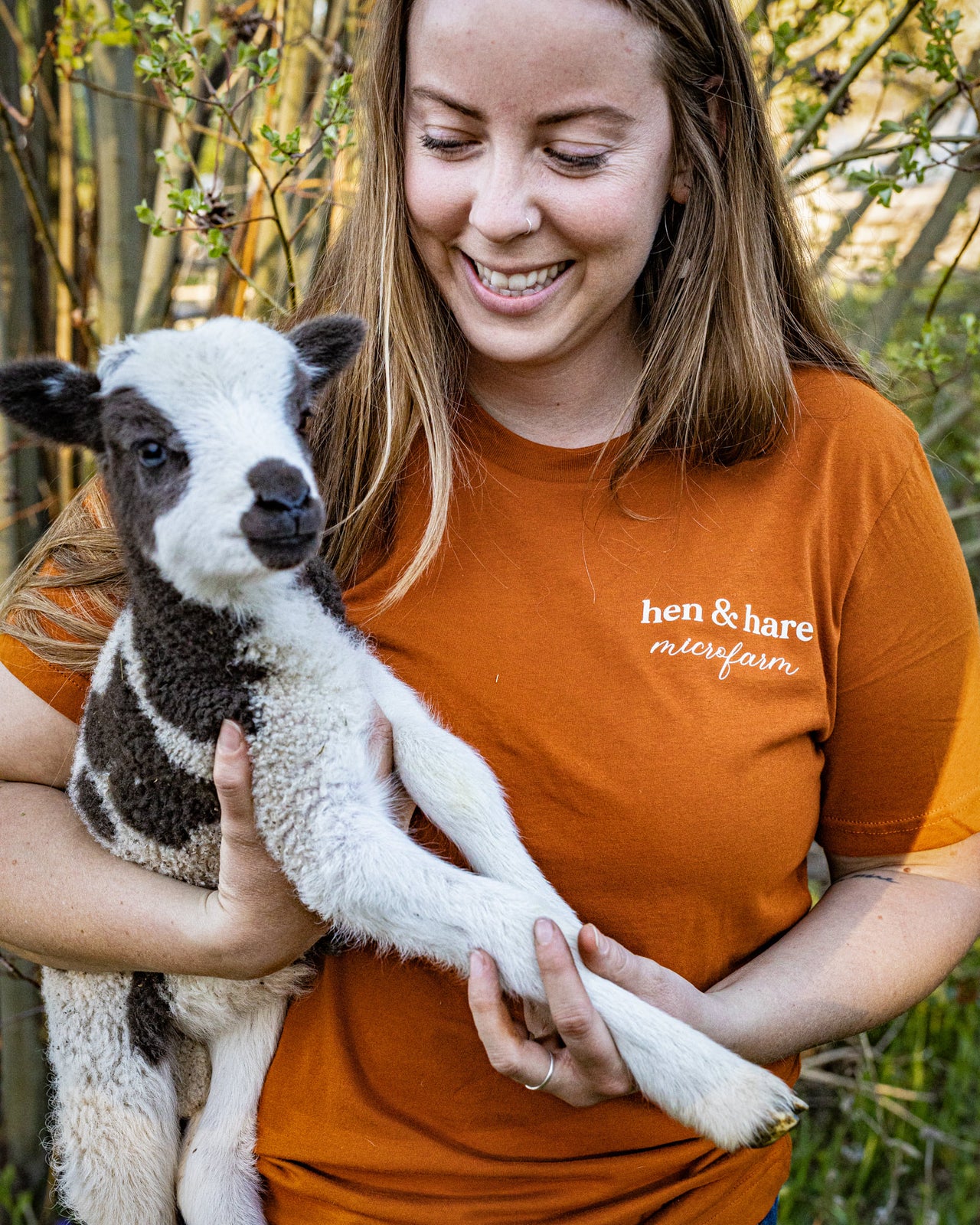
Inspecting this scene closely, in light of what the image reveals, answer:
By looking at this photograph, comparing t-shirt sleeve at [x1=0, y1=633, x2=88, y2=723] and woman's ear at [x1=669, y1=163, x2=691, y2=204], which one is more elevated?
woman's ear at [x1=669, y1=163, x2=691, y2=204]

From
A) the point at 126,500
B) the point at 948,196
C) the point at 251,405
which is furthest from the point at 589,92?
the point at 948,196

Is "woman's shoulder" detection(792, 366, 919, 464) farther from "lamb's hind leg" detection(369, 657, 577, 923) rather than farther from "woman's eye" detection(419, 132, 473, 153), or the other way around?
"lamb's hind leg" detection(369, 657, 577, 923)

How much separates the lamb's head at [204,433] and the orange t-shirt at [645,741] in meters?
0.38

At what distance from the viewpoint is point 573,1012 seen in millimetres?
1602

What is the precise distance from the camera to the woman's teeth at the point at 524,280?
1978 mm

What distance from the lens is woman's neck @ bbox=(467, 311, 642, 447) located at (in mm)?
2152

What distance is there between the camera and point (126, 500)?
1.86 m

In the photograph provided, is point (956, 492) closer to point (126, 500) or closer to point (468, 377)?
point (468, 377)

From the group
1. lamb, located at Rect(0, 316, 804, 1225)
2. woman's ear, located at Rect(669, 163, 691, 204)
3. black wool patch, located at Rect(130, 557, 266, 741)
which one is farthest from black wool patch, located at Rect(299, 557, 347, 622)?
woman's ear, located at Rect(669, 163, 691, 204)

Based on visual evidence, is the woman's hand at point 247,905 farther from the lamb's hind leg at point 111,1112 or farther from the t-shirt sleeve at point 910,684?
the t-shirt sleeve at point 910,684

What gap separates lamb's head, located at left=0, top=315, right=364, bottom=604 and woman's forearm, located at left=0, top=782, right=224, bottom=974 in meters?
0.54

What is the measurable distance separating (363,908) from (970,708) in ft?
3.95

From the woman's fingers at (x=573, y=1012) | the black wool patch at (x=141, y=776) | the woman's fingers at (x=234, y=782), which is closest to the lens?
the woman's fingers at (x=573, y=1012)

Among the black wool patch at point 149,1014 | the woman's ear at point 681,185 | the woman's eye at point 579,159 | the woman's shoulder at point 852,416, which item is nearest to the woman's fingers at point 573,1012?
the black wool patch at point 149,1014
